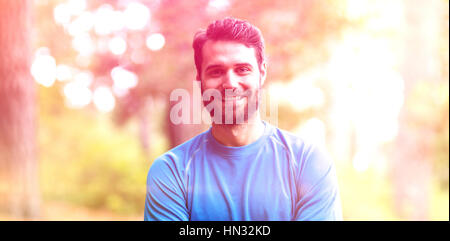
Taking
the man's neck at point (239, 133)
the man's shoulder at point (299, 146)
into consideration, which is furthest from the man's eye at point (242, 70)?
the man's shoulder at point (299, 146)

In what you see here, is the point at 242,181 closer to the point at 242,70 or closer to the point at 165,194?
the point at 165,194

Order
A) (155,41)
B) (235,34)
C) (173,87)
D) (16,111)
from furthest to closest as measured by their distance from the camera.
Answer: (155,41) < (173,87) < (16,111) < (235,34)

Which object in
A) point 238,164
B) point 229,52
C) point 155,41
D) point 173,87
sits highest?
point 155,41

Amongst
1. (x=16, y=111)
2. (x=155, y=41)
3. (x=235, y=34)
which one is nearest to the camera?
(x=235, y=34)

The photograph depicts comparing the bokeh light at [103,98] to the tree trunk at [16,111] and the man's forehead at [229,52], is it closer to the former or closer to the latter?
the tree trunk at [16,111]

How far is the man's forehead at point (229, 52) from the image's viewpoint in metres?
1.58

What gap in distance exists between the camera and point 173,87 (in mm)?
3311

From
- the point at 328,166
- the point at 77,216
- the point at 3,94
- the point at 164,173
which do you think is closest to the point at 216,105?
the point at 164,173

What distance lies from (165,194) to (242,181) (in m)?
0.35

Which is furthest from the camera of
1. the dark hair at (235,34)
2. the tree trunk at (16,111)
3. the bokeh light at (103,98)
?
the bokeh light at (103,98)

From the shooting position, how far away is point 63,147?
13.2 feet

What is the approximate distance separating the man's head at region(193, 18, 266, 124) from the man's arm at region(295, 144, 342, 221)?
14.2 inches

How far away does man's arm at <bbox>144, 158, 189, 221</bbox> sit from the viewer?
164 cm

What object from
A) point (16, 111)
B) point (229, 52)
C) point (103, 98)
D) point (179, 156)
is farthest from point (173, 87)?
point (229, 52)
